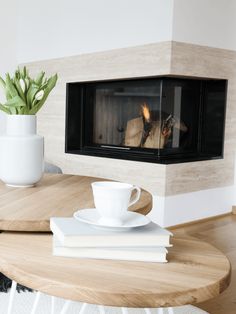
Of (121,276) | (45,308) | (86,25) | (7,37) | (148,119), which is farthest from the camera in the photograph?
(7,37)

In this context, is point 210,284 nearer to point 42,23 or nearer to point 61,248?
point 61,248

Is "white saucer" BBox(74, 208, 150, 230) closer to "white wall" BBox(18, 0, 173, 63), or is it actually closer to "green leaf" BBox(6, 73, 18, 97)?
"green leaf" BBox(6, 73, 18, 97)

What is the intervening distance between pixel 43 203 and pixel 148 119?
2198 millimetres

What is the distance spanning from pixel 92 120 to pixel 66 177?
2.21 metres

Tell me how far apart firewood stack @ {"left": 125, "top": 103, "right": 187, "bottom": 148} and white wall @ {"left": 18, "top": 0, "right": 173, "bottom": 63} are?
1.88 feet

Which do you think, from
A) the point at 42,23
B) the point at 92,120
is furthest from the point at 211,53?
the point at 42,23

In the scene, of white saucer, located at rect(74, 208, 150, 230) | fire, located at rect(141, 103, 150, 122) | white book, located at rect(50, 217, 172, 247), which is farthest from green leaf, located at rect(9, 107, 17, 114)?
fire, located at rect(141, 103, 150, 122)

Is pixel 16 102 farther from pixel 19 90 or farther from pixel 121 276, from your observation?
pixel 121 276

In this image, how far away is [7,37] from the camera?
4.55 m

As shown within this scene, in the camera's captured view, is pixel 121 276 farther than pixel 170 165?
No

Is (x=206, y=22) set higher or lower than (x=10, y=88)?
higher

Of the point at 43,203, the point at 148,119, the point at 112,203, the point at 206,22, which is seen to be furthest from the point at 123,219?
the point at 206,22

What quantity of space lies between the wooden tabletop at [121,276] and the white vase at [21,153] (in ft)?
1.76

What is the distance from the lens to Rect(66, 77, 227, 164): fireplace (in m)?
3.32
